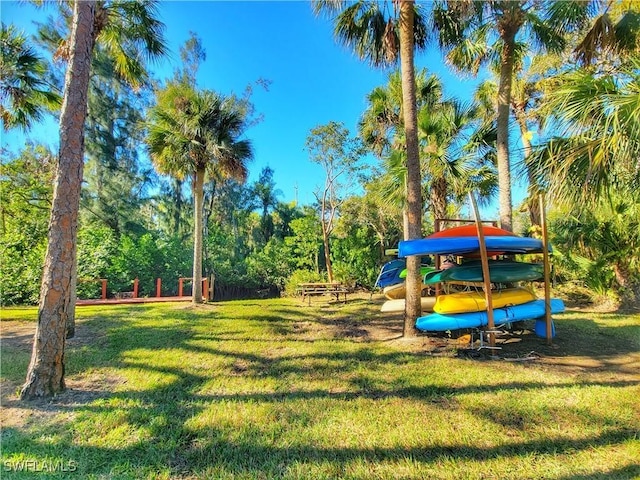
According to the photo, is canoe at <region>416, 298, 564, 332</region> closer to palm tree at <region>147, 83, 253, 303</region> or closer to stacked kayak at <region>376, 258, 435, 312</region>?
stacked kayak at <region>376, 258, 435, 312</region>

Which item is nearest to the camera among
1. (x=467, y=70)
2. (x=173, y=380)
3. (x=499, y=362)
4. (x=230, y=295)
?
(x=173, y=380)

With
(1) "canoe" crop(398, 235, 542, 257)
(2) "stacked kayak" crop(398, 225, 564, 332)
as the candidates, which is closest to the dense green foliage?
(1) "canoe" crop(398, 235, 542, 257)

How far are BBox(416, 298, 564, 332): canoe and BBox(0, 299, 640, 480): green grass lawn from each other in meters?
0.50

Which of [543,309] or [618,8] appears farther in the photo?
[618,8]

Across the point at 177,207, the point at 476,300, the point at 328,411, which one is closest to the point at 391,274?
the point at 476,300

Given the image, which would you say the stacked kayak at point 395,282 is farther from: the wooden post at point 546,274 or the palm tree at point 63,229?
the palm tree at point 63,229

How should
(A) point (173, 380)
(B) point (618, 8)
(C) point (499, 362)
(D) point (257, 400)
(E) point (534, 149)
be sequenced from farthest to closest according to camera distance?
1. (B) point (618, 8)
2. (E) point (534, 149)
3. (C) point (499, 362)
4. (A) point (173, 380)
5. (D) point (257, 400)

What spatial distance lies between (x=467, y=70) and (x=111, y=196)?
18.4 m

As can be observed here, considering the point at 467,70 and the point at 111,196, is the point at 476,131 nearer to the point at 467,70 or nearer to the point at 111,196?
the point at 467,70

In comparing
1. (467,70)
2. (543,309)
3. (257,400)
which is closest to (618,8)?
(467,70)

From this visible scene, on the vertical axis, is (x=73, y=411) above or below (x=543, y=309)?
below

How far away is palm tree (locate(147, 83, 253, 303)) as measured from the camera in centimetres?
998

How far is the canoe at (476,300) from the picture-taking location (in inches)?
205

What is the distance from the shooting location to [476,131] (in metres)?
8.46
